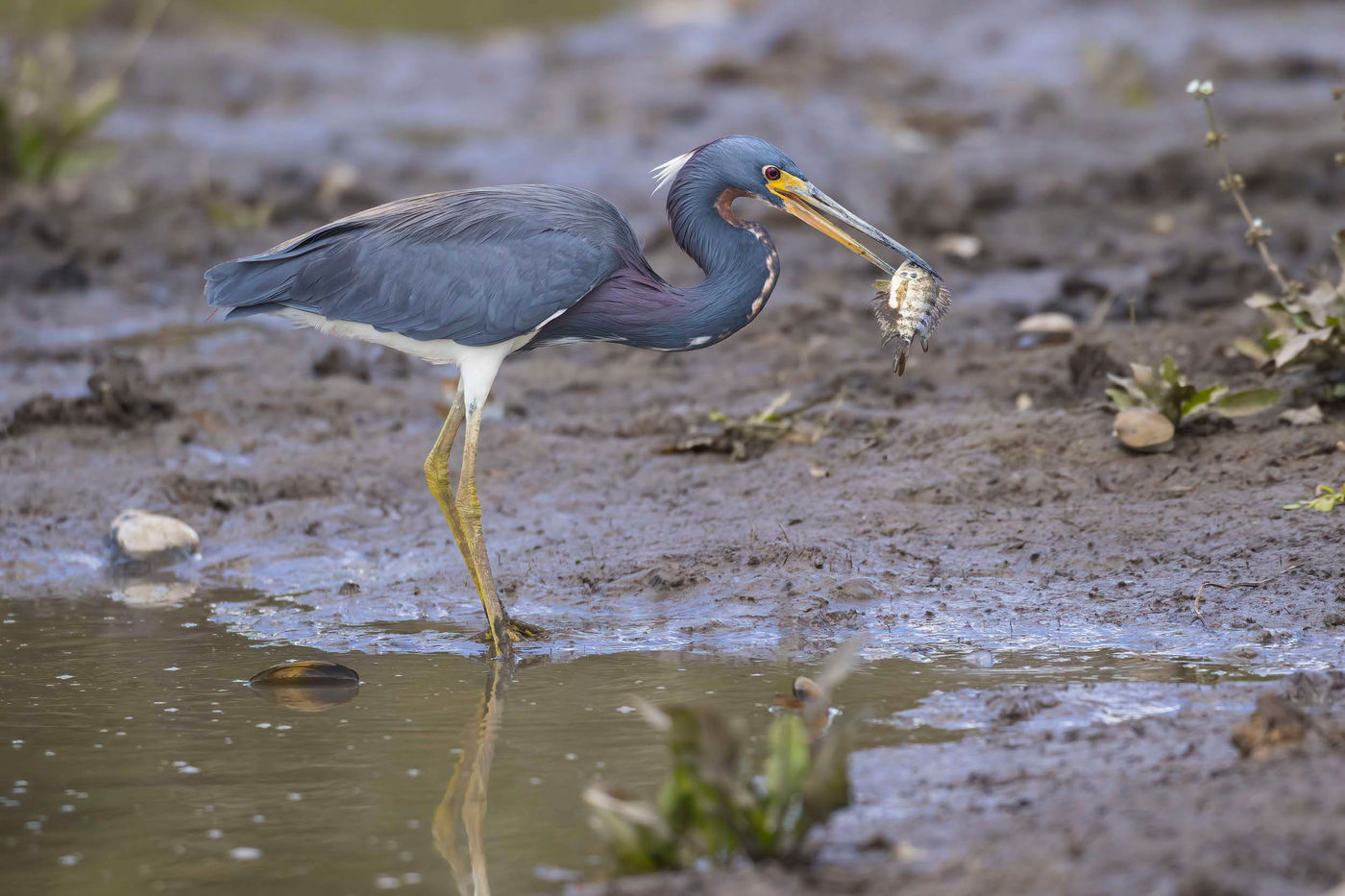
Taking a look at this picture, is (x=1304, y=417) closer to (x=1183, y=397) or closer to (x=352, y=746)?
(x=1183, y=397)

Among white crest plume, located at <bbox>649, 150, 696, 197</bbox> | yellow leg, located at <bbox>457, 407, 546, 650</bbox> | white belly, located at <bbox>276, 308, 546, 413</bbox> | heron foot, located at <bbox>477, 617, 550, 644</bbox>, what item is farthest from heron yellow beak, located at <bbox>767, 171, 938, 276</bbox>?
heron foot, located at <bbox>477, 617, 550, 644</bbox>

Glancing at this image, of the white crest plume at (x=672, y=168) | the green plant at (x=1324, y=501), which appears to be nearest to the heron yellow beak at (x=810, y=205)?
the white crest plume at (x=672, y=168)

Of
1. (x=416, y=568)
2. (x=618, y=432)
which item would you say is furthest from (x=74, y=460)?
(x=618, y=432)

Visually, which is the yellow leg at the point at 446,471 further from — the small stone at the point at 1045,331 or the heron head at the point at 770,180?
the small stone at the point at 1045,331

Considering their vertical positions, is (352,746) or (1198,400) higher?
(1198,400)

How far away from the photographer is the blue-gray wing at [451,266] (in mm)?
5680

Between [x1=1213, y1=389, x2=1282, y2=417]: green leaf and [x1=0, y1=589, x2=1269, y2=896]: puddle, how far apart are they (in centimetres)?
184

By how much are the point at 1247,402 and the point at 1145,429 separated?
0.43 metres

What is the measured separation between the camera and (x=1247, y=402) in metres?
6.33

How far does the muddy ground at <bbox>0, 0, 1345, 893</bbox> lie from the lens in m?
5.38

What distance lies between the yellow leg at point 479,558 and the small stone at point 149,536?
1.54 metres

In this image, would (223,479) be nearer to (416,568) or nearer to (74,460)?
(74,460)

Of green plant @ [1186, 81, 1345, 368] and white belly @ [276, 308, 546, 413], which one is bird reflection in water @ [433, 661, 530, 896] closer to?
white belly @ [276, 308, 546, 413]

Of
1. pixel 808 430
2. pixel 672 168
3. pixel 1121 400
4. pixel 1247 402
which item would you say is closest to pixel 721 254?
pixel 672 168
